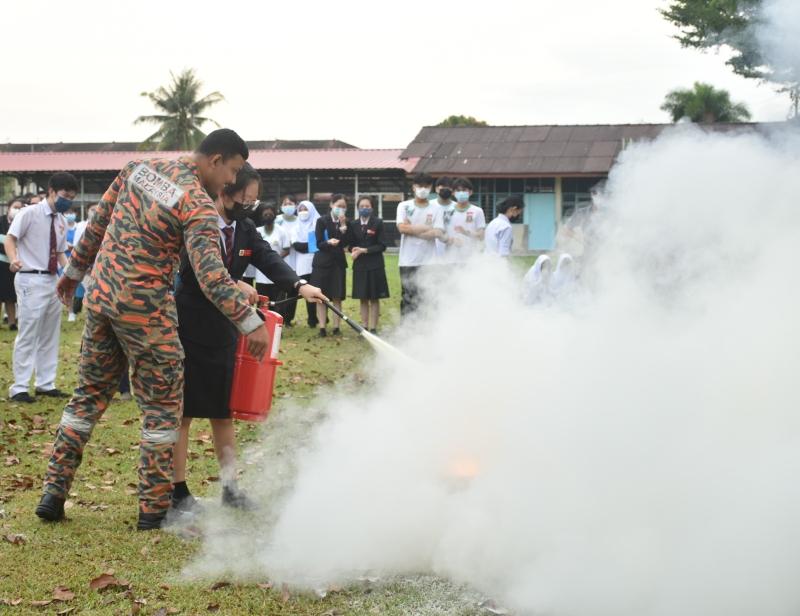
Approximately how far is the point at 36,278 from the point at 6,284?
6613mm

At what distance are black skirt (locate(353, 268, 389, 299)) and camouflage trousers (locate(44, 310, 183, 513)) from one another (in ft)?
32.7

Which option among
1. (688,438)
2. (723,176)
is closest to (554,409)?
(688,438)

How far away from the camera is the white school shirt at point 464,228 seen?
547 inches

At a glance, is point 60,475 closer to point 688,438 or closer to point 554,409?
point 554,409

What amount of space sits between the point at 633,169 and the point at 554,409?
1.72m

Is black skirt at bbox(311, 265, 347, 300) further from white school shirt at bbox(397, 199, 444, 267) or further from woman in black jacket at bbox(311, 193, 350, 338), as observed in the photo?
white school shirt at bbox(397, 199, 444, 267)

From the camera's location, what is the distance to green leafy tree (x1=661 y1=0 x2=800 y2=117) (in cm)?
547

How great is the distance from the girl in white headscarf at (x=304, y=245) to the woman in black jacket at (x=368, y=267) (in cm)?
140

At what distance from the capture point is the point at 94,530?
599cm

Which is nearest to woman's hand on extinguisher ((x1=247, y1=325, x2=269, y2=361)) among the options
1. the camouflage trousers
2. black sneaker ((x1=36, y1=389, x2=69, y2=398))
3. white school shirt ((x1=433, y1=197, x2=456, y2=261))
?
the camouflage trousers

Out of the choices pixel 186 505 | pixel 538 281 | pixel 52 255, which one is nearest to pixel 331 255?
pixel 52 255

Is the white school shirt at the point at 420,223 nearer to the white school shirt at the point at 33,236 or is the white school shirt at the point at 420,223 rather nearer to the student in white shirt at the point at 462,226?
the student in white shirt at the point at 462,226

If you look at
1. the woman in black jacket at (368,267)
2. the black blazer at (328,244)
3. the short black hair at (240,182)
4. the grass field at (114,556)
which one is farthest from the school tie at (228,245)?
the black blazer at (328,244)

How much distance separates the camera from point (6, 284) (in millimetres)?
16516
